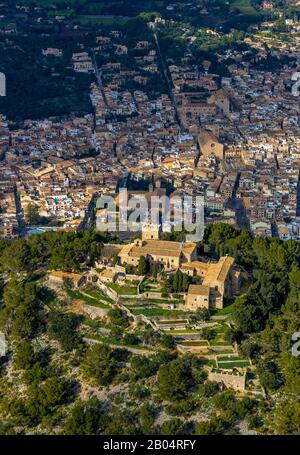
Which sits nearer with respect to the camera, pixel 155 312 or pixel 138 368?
pixel 138 368

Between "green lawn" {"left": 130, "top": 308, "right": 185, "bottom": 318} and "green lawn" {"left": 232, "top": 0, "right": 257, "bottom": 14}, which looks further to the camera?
"green lawn" {"left": 232, "top": 0, "right": 257, "bottom": 14}

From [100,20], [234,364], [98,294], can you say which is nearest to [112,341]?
[98,294]

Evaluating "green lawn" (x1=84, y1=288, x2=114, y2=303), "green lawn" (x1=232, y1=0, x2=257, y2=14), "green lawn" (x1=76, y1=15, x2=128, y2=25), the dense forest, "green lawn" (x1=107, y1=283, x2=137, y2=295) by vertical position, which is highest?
"green lawn" (x1=232, y1=0, x2=257, y2=14)

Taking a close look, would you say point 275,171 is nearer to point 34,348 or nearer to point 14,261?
point 14,261

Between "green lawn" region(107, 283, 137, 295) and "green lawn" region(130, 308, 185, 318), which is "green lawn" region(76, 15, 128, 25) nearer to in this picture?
"green lawn" region(107, 283, 137, 295)

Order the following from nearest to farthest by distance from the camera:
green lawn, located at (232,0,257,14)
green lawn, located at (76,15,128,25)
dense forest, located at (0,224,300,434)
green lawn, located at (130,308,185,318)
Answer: dense forest, located at (0,224,300,434), green lawn, located at (130,308,185,318), green lawn, located at (76,15,128,25), green lawn, located at (232,0,257,14)

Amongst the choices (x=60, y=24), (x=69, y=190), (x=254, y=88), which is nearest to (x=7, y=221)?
(x=69, y=190)

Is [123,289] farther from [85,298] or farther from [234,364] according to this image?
[234,364]

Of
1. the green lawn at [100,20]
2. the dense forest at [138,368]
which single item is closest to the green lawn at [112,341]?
the dense forest at [138,368]

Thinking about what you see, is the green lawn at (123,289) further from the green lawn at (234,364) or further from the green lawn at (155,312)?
the green lawn at (234,364)

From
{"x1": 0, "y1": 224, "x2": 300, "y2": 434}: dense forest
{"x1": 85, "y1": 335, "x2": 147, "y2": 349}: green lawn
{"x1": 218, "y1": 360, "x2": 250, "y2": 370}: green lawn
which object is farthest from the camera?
{"x1": 85, "y1": 335, "x2": 147, "y2": 349}: green lawn

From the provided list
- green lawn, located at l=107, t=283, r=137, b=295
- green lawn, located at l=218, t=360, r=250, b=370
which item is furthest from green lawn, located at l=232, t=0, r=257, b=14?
green lawn, located at l=218, t=360, r=250, b=370
